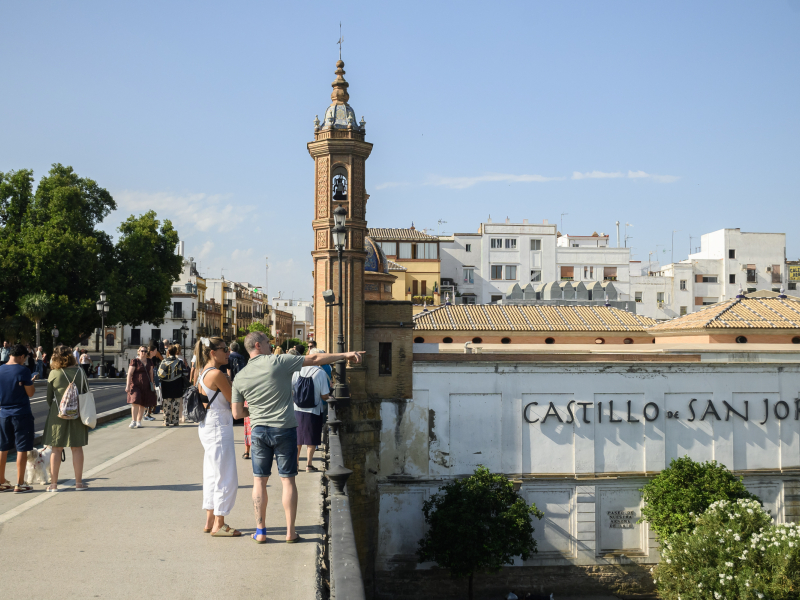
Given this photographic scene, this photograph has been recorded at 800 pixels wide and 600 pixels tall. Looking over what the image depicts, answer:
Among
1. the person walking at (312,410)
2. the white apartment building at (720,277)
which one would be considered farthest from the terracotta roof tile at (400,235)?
the person walking at (312,410)

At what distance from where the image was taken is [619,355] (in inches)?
998

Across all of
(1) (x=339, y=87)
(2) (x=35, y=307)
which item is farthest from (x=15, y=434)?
(2) (x=35, y=307)

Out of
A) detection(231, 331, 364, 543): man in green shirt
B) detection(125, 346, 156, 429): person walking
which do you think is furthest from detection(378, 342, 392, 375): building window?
detection(231, 331, 364, 543): man in green shirt

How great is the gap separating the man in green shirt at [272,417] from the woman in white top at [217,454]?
26 centimetres

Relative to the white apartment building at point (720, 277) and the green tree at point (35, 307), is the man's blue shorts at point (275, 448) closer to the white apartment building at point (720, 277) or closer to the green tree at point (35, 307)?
the green tree at point (35, 307)

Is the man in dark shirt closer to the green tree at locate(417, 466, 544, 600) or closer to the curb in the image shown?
the curb

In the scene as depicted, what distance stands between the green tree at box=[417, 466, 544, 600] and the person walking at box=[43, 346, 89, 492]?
1571cm

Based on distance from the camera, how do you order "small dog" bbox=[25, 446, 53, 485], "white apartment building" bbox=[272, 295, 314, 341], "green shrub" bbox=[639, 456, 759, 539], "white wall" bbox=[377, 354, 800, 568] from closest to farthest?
"small dog" bbox=[25, 446, 53, 485] < "green shrub" bbox=[639, 456, 759, 539] < "white wall" bbox=[377, 354, 800, 568] < "white apartment building" bbox=[272, 295, 314, 341]

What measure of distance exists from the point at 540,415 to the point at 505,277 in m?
35.2

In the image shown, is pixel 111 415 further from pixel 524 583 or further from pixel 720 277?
pixel 720 277

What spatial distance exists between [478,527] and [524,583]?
3.93m

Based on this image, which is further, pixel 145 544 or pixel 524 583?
pixel 524 583

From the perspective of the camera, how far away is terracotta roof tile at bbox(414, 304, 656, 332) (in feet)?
111

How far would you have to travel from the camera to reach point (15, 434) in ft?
24.2
